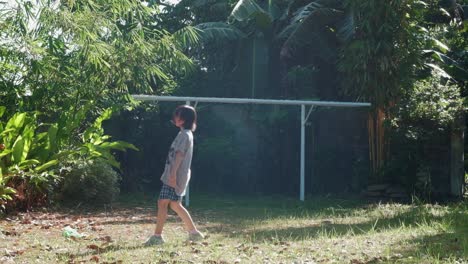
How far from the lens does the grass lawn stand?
678cm

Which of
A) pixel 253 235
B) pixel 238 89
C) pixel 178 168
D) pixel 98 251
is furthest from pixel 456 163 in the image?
pixel 98 251

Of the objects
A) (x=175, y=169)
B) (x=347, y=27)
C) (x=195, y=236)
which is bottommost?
(x=195, y=236)

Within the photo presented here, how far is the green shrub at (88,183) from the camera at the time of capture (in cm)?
1141

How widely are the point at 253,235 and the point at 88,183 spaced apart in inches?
159

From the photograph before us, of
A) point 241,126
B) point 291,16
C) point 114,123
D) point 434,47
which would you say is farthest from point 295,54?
point 114,123

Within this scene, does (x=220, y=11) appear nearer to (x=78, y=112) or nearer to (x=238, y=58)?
(x=238, y=58)

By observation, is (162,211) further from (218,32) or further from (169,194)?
(218,32)

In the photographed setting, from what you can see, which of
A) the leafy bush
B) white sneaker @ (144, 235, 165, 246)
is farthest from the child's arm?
the leafy bush

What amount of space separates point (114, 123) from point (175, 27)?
394 centimetres

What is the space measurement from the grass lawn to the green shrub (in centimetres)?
Result: 33

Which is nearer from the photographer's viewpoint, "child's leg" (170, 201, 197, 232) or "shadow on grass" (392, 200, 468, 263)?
"shadow on grass" (392, 200, 468, 263)

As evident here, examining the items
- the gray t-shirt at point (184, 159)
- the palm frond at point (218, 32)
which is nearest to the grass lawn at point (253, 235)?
the gray t-shirt at point (184, 159)

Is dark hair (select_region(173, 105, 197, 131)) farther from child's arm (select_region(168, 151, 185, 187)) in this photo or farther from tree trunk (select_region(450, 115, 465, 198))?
tree trunk (select_region(450, 115, 465, 198))

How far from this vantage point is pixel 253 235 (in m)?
8.36
